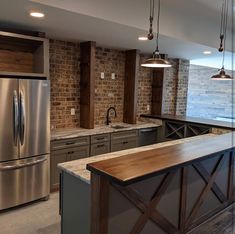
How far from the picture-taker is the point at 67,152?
375 centimetres

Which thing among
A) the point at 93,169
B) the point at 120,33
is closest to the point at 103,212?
the point at 93,169

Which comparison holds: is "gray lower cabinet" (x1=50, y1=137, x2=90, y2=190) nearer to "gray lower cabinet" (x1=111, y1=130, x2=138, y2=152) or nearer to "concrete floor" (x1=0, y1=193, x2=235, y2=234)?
"concrete floor" (x1=0, y1=193, x2=235, y2=234)

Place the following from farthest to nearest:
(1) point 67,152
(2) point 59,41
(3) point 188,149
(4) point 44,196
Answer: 1. (2) point 59,41
2. (1) point 67,152
3. (4) point 44,196
4. (3) point 188,149

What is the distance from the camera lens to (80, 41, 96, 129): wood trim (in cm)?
423

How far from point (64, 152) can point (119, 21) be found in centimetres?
203

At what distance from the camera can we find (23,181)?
3205 mm

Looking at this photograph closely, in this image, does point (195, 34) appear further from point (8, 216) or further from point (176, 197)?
point (8, 216)

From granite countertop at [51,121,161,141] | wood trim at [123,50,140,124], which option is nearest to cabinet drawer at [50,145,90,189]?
granite countertop at [51,121,161,141]

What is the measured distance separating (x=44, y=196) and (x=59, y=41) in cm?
252

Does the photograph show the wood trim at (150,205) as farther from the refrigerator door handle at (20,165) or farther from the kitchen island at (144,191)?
the refrigerator door handle at (20,165)

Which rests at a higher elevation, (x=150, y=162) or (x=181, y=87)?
(x=181, y=87)

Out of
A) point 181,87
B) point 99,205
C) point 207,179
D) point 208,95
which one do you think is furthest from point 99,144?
point 208,95

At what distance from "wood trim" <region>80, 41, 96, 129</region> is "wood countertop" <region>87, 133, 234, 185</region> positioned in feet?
6.82

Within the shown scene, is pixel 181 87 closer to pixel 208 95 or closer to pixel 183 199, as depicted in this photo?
pixel 208 95
